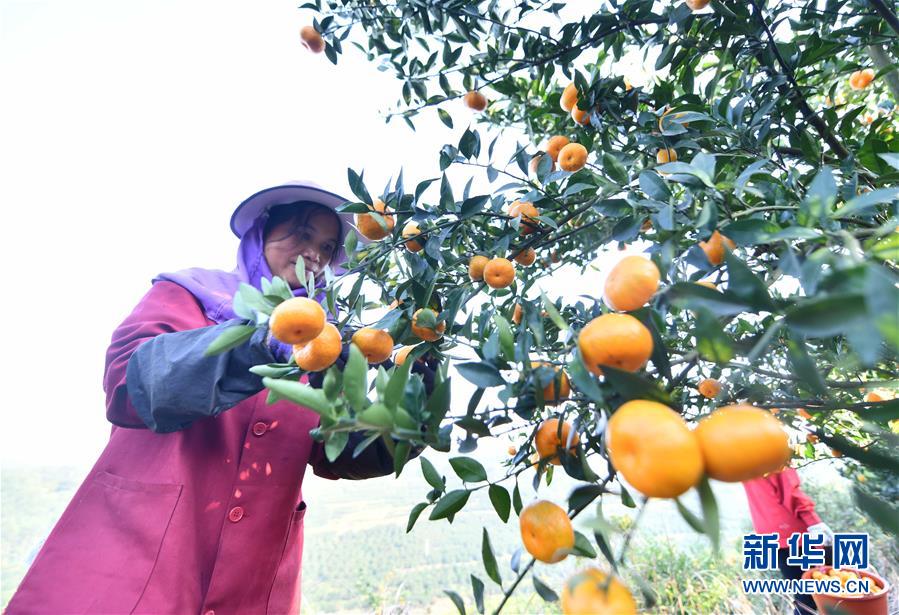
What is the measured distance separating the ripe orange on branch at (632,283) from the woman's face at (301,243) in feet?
2.91

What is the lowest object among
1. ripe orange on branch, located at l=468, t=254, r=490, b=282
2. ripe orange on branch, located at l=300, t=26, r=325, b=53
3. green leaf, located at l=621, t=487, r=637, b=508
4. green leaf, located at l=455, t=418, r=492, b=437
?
green leaf, located at l=621, t=487, r=637, b=508

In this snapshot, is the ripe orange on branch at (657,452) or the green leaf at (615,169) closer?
the ripe orange on branch at (657,452)

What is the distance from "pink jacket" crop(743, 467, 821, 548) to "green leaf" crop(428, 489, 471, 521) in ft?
7.92

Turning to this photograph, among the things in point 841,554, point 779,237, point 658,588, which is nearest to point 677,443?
point 779,237

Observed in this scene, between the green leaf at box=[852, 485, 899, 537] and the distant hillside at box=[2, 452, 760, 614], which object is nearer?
the green leaf at box=[852, 485, 899, 537]

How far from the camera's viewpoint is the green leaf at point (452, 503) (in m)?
0.48

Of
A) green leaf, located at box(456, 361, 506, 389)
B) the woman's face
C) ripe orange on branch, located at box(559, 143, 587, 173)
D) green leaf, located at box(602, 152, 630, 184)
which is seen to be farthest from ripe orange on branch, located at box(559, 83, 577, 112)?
green leaf, located at box(456, 361, 506, 389)

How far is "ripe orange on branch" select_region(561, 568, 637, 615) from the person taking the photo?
337mm

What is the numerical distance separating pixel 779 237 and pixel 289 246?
43.2 inches

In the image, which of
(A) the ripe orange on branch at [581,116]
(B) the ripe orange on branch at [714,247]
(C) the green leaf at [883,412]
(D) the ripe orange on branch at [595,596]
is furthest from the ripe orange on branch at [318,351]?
(A) the ripe orange on branch at [581,116]

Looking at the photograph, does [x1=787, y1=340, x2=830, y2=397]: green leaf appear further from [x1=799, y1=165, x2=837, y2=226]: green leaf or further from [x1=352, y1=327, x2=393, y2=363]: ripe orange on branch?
[x1=352, y1=327, x2=393, y2=363]: ripe orange on branch

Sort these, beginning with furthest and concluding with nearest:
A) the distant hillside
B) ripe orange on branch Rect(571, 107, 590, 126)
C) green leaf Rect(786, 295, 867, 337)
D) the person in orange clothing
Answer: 1. the distant hillside
2. the person in orange clothing
3. ripe orange on branch Rect(571, 107, 590, 126)
4. green leaf Rect(786, 295, 867, 337)

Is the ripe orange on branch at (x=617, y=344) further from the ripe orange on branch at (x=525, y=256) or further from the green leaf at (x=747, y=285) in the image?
the ripe orange on branch at (x=525, y=256)

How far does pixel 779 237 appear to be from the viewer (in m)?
0.39
